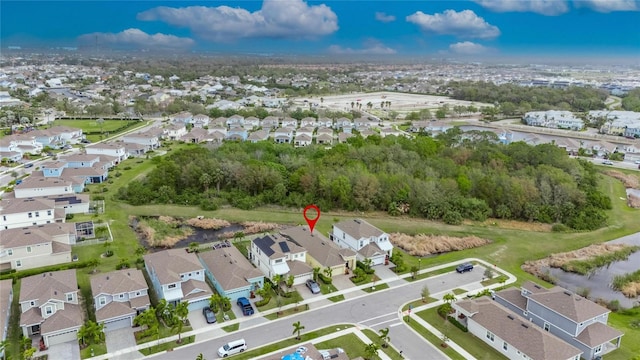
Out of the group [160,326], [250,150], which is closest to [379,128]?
[250,150]

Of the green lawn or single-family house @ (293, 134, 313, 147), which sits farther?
single-family house @ (293, 134, 313, 147)

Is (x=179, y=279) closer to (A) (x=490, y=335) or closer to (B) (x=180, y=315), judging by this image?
(B) (x=180, y=315)

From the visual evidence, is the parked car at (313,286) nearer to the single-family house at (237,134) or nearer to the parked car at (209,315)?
the parked car at (209,315)

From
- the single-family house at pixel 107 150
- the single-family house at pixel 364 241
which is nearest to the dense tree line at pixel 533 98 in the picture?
the single-family house at pixel 364 241

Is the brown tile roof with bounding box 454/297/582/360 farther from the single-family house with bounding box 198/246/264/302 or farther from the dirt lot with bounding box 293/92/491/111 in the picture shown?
the dirt lot with bounding box 293/92/491/111

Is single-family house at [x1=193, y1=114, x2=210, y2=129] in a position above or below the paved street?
above

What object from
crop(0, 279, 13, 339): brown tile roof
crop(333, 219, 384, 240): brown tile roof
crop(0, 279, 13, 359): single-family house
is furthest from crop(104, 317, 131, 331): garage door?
crop(333, 219, 384, 240): brown tile roof
